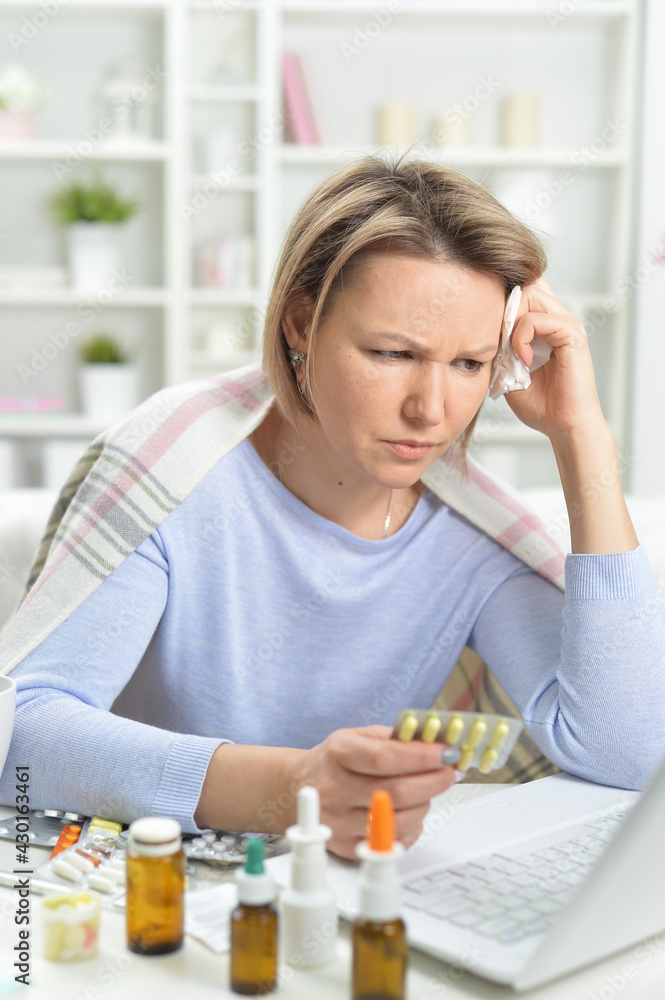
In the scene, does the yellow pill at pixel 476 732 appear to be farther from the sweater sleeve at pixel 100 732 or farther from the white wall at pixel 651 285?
the white wall at pixel 651 285

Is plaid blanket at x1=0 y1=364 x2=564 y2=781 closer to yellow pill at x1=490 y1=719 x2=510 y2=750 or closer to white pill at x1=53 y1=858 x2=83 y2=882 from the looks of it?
white pill at x1=53 y1=858 x2=83 y2=882

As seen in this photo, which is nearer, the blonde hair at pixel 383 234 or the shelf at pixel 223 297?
the blonde hair at pixel 383 234

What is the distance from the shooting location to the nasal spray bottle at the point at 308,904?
2.01 feet

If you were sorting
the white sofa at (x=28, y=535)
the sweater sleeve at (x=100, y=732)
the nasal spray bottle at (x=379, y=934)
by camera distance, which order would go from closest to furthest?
the nasal spray bottle at (x=379, y=934), the sweater sleeve at (x=100, y=732), the white sofa at (x=28, y=535)

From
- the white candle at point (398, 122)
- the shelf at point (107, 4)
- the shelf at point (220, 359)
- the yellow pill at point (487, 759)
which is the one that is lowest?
the yellow pill at point (487, 759)

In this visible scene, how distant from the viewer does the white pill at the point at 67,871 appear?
0.74m

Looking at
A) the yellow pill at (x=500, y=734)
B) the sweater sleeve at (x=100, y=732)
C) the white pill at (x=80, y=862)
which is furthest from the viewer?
the sweater sleeve at (x=100, y=732)

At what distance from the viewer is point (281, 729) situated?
1192 millimetres

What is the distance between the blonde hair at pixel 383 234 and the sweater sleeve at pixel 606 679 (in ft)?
1.13

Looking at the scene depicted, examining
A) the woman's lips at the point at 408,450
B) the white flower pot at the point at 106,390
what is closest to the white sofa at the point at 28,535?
the woman's lips at the point at 408,450

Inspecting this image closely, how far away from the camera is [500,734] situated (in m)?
0.65

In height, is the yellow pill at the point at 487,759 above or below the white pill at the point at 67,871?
above

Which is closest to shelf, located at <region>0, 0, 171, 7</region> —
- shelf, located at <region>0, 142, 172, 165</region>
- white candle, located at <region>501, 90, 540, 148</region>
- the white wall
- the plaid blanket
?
shelf, located at <region>0, 142, 172, 165</region>

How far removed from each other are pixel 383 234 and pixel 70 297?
2496 millimetres
